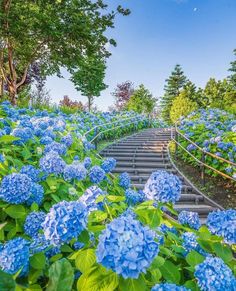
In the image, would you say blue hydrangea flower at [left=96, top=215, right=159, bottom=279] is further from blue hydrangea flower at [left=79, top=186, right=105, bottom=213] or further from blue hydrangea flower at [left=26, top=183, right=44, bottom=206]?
blue hydrangea flower at [left=26, top=183, right=44, bottom=206]

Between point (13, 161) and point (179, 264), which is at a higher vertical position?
point (13, 161)

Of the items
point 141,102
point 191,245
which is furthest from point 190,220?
point 141,102

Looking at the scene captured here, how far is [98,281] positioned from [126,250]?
0.22 metres

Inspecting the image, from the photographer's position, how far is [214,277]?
110 centimetres

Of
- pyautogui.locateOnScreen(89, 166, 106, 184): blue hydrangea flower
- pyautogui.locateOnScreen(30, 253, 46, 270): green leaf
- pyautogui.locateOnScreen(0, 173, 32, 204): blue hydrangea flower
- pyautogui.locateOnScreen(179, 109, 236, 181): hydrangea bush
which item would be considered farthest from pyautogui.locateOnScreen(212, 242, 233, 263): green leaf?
pyautogui.locateOnScreen(179, 109, 236, 181): hydrangea bush

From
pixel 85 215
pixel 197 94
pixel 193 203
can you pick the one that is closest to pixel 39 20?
pixel 193 203

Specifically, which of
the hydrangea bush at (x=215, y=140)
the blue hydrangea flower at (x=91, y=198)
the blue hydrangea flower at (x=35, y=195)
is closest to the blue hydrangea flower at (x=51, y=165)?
the blue hydrangea flower at (x=35, y=195)

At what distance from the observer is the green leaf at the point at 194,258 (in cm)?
128

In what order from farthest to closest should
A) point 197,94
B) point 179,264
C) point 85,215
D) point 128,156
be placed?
point 197,94 < point 128,156 < point 179,264 < point 85,215

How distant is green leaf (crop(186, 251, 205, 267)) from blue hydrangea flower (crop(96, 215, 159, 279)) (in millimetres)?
444

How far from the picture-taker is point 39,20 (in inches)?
430

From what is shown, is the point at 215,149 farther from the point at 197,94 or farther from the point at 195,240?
the point at 197,94

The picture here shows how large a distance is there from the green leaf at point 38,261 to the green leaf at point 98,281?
243mm

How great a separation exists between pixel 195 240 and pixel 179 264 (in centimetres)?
14
